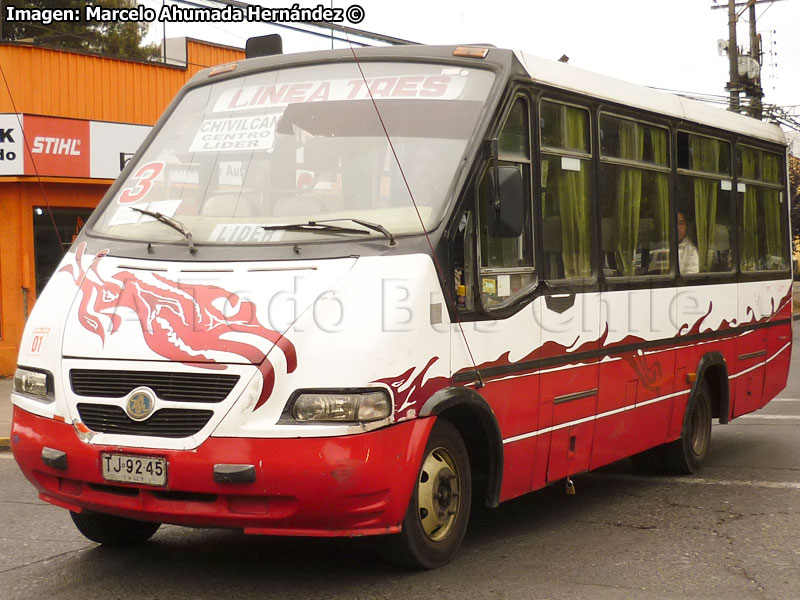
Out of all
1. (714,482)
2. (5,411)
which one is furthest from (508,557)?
(5,411)

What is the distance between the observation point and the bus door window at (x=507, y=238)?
6.26m

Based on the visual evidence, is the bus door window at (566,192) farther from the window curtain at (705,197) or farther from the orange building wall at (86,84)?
the orange building wall at (86,84)

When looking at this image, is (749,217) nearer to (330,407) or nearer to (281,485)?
(330,407)

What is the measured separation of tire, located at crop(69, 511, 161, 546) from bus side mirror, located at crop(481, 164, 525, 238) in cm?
247

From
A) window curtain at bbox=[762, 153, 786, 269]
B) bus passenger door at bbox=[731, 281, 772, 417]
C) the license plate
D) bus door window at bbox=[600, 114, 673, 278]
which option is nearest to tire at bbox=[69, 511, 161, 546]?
the license plate

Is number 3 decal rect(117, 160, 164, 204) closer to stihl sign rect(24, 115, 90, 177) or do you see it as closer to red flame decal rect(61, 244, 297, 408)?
red flame decal rect(61, 244, 297, 408)

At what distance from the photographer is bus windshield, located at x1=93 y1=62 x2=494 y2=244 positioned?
609 centimetres

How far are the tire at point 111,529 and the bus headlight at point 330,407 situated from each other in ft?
5.46

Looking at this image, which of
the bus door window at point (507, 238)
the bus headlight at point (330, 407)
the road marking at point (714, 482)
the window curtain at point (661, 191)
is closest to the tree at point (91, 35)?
the window curtain at point (661, 191)

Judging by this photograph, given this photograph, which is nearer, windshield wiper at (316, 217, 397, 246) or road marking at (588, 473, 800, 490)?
windshield wiper at (316, 217, 397, 246)

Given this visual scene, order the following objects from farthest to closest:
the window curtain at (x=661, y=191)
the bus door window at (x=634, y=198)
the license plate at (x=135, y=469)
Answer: the window curtain at (x=661, y=191) < the bus door window at (x=634, y=198) < the license plate at (x=135, y=469)

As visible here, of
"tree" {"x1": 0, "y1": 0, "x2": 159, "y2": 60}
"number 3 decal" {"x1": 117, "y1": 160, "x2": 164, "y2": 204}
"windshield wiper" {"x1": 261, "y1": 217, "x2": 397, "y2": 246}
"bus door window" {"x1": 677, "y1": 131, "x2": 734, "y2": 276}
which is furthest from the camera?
"tree" {"x1": 0, "y1": 0, "x2": 159, "y2": 60}

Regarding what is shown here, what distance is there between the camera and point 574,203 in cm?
742

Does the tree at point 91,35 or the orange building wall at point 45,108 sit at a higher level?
the tree at point 91,35
